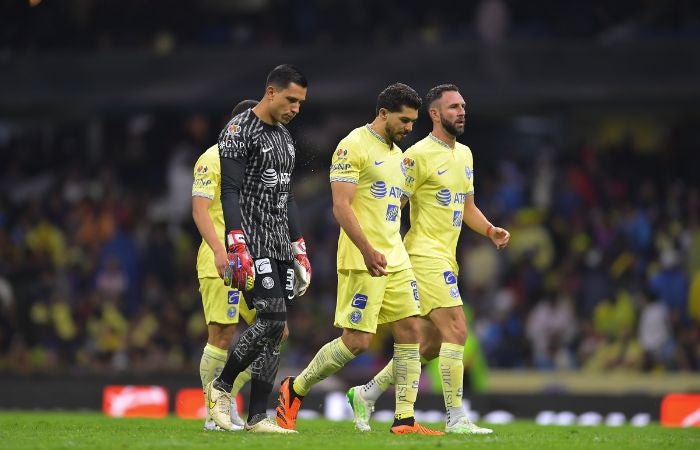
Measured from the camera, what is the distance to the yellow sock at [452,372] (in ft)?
36.1

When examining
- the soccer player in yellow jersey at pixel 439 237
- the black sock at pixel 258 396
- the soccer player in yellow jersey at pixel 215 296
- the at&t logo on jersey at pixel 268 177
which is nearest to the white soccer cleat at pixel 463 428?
the soccer player in yellow jersey at pixel 439 237

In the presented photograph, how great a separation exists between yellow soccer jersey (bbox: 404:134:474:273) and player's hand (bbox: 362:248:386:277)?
106 centimetres

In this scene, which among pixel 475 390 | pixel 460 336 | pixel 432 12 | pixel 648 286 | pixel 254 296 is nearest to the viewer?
pixel 254 296

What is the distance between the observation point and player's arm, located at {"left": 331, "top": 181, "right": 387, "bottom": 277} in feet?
33.8

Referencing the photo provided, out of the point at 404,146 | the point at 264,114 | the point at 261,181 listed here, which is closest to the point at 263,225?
the point at 261,181

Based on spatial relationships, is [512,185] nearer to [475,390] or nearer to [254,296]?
[475,390]

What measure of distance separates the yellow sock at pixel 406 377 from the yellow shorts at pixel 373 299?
27 cm

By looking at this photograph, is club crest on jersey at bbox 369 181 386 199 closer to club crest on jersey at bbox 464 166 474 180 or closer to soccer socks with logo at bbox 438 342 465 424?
club crest on jersey at bbox 464 166 474 180

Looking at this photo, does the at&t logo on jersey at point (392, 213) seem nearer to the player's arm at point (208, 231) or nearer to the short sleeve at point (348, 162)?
the short sleeve at point (348, 162)

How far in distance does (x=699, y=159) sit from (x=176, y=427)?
1340cm

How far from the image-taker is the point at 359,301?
423 inches

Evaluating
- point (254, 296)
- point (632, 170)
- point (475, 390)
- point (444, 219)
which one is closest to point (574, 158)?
point (632, 170)

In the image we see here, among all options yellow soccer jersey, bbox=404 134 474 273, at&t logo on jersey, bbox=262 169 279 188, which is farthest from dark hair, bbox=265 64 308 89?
yellow soccer jersey, bbox=404 134 474 273

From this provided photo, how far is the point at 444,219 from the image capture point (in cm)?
1142
